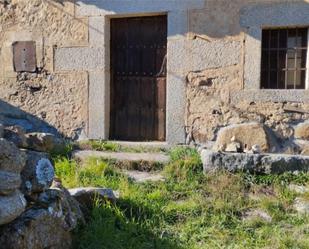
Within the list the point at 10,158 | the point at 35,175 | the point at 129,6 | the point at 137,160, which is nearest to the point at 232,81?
the point at 137,160

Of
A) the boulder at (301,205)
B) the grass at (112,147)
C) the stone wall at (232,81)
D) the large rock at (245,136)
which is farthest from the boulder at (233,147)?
the boulder at (301,205)

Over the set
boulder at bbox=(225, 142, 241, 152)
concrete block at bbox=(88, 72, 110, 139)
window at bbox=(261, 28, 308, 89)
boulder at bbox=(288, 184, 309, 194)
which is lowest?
boulder at bbox=(288, 184, 309, 194)

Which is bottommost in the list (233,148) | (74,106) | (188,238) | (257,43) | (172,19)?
(188,238)

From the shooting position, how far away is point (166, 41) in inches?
226

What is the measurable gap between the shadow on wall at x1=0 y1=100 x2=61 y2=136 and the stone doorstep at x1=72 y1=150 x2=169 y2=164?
95cm

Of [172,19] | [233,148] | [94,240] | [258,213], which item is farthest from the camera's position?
[172,19]

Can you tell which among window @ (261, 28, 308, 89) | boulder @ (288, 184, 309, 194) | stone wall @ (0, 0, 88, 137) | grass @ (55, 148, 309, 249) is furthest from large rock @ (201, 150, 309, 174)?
stone wall @ (0, 0, 88, 137)

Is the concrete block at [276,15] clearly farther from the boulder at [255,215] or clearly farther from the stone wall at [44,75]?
the boulder at [255,215]

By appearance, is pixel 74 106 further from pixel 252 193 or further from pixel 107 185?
pixel 252 193

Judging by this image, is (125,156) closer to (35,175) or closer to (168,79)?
(168,79)

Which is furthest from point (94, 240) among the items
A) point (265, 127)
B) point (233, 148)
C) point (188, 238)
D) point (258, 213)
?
Answer: point (265, 127)

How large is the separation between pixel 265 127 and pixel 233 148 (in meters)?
0.53

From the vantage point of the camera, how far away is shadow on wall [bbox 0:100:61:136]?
612 cm

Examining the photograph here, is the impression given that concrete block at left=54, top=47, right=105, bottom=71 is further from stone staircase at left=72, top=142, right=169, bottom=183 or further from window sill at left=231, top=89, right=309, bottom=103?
window sill at left=231, top=89, right=309, bottom=103
